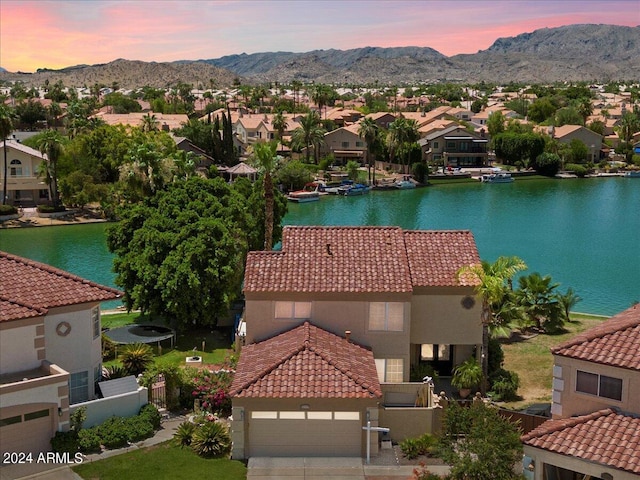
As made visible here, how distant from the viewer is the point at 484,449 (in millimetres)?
21312

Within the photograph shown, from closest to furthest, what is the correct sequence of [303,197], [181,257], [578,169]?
[181,257]
[303,197]
[578,169]

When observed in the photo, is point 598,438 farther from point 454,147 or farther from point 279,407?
point 454,147

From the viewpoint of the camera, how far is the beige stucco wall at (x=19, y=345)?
78.3ft

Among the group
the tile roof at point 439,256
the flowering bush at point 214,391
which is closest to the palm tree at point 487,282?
the tile roof at point 439,256

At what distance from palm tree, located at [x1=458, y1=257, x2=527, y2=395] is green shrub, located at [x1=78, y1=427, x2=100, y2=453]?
14.7 metres

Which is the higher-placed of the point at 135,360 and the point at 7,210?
the point at 7,210

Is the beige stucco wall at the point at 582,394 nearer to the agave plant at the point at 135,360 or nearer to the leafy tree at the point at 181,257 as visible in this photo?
the agave plant at the point at 135,360

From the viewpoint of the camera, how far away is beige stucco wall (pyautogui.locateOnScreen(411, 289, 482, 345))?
30234mm

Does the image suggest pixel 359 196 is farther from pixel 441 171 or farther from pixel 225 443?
pixel 225 443

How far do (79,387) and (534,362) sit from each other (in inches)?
795

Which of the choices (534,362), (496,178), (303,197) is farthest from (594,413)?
(496,178)

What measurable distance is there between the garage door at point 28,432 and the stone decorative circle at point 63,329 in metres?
3.58

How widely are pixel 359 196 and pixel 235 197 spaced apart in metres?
63.1

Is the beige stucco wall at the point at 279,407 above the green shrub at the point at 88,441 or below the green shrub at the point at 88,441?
above
